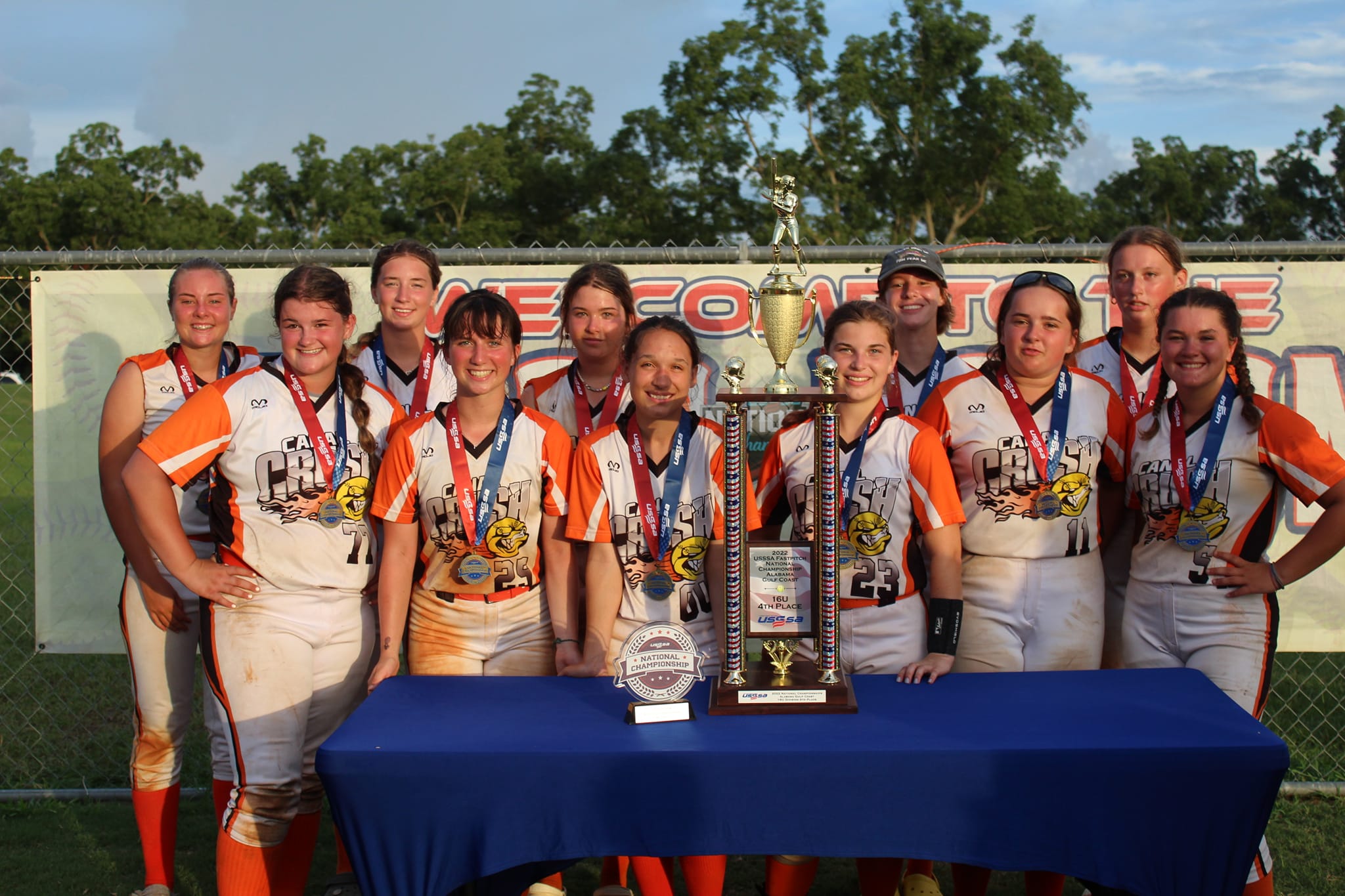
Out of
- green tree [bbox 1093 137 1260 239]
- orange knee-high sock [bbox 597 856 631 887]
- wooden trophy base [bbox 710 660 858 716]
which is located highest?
green tree [bbox 1093 137 1260 239]

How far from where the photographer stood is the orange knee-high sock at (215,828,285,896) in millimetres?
2836

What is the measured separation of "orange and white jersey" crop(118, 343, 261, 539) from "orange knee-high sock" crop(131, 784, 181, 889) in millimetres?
897

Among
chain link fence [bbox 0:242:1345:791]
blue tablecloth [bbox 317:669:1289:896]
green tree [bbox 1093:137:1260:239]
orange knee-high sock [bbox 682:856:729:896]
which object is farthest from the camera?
green tree [bbox 1093:137:1260:239]

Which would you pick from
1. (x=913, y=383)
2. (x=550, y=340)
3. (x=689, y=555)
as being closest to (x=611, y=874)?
(x=689, y=555)

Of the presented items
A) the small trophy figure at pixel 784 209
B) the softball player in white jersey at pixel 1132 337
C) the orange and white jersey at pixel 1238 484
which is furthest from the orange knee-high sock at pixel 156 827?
the orange and white jersey at pixel 1238 484

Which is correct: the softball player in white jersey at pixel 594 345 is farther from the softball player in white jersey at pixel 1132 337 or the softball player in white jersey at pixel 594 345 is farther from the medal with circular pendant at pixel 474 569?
the softball player in white jersey at pixel 1132 337

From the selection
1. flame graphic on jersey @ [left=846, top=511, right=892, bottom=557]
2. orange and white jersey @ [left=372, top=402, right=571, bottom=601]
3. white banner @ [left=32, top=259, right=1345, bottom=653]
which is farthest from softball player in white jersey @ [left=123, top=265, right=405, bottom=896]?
white banner @ [left=32, top=259, right=1345, bottom=653]

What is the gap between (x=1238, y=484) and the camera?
3.01 metres

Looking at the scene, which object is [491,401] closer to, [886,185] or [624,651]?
[624,651]

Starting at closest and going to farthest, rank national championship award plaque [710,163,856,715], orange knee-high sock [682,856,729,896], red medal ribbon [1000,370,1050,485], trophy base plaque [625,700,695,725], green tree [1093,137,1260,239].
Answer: trophy base plaque [625,700,695,725]
national championship award plaque [710,163,856,715]
orange knee-high sock [682,856,729,896]
red medal ribbon [1000,370,1050,485]
green tree [1093,137,1260,239]

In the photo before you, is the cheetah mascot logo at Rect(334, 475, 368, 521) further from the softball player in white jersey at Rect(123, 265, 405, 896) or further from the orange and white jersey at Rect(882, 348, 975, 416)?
the orange and white jersey at Rect(882, 348, 975, 416)

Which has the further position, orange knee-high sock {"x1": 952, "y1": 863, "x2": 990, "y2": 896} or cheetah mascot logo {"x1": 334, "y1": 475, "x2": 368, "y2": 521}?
cheetah mascot logo {"x1": 334, "y1": 475, "x2": 368, "y2": 521}

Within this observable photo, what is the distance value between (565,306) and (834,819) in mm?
2062

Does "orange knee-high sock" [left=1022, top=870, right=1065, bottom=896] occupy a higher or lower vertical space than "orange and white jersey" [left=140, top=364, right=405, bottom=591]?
lower
